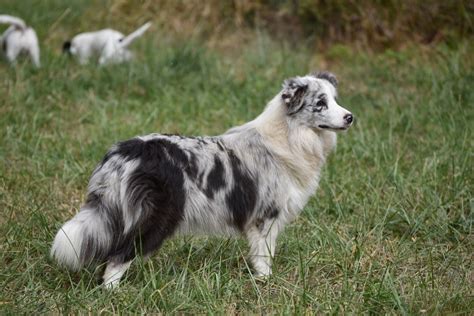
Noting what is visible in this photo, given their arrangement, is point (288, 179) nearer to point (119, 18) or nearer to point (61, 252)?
point (61, 252)

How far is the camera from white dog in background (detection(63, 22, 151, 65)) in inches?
312

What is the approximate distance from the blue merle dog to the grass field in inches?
8.6

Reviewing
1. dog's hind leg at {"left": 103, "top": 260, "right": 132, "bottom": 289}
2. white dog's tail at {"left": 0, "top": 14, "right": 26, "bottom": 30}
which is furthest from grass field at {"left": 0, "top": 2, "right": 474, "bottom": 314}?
white dog's tail at {"left": 0, "top": 14, "right": 26, "bottom": 30}

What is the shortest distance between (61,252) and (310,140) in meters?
1.63

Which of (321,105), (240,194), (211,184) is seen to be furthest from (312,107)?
(211,184)

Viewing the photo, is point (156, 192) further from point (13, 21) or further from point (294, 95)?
point (13, 21)

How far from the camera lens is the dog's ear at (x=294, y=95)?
13.1ft

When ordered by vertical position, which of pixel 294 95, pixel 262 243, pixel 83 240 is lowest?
pixel 262 243

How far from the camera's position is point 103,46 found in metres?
8.12

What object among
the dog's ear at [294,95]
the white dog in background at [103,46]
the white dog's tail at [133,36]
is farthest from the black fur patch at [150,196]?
the white dog's tail at [133,36]

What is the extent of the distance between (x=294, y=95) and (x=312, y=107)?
137 mm

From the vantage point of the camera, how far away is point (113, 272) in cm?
357

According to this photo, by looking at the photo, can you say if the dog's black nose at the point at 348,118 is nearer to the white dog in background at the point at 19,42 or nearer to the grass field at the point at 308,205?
the grass field at the point at 308,205

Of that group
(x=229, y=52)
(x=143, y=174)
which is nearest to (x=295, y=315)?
(x=143, y=174)
